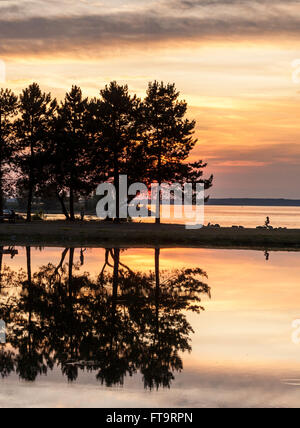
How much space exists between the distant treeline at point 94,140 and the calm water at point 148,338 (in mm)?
44970

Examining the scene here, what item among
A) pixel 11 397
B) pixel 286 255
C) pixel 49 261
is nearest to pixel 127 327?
pixel 11 397

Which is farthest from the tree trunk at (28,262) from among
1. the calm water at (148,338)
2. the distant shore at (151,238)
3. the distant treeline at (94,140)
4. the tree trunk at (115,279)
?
the distant treeline at (94,140)

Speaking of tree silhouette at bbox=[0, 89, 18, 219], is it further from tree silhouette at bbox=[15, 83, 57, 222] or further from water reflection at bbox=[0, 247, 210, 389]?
water reflection at bbox=[0, 247, 210, 389]

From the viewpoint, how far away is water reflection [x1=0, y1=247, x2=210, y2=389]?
13.7 m

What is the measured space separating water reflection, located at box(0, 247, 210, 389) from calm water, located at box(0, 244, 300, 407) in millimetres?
29

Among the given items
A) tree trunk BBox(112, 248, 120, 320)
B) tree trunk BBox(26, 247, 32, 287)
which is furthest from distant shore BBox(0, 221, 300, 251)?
tree trunk BBox(112, 248, 120, 320)

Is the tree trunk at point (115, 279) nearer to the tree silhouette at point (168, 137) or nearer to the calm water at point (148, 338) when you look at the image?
the calm water at point (148, 338)

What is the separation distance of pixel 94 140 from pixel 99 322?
6004 cm

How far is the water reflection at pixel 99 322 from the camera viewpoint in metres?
13.7

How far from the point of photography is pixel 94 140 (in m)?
77.1
